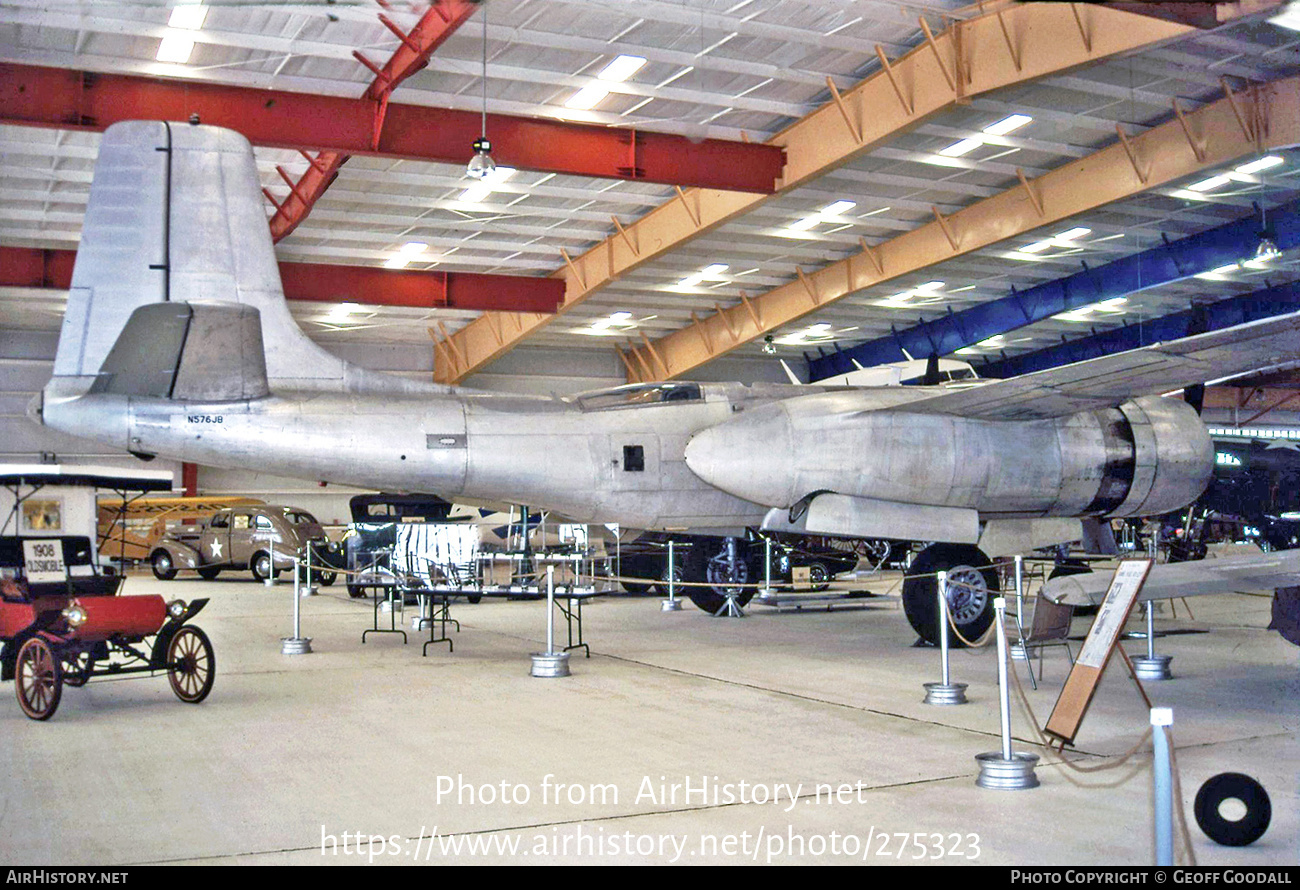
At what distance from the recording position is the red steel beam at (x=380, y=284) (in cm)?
2528

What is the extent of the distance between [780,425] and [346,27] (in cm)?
908

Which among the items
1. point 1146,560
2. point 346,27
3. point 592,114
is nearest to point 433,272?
point 592,114

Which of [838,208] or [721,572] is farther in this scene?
[838,208]

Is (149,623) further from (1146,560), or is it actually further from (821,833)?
(1146,560)

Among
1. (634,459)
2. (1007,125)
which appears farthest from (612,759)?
(1007,125)

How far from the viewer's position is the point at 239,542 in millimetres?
25938

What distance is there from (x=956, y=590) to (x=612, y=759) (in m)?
6.55

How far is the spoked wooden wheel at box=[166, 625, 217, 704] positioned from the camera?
9070 mm

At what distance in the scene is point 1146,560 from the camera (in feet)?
21.5

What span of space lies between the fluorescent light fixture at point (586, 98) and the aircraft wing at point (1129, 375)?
925 cm

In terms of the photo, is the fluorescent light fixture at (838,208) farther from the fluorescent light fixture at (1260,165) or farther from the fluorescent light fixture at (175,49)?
the fluorescent light fixture at (175,49)

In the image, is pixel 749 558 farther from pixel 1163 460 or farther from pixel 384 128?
pixel 384 128

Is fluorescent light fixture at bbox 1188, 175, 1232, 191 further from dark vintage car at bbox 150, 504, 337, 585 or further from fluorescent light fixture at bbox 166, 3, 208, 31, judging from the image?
dark vintage car at bbox 150, 504, 337, 585

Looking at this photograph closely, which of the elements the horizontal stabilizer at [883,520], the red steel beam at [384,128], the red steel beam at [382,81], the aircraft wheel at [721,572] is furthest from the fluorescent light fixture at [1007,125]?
the horizontal stabilizer at [883,520]
